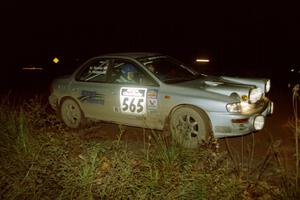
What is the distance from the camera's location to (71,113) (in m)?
7.39

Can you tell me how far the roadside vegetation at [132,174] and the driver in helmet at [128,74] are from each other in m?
1.68

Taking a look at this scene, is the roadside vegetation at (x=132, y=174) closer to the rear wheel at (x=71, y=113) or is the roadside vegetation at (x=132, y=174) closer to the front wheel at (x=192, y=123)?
the front wheel at (x=192, y=123)

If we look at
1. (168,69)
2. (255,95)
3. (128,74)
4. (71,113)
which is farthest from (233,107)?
(71,113)

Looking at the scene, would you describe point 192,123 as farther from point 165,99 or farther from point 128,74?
point 128,74

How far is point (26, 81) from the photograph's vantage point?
15.8 meters

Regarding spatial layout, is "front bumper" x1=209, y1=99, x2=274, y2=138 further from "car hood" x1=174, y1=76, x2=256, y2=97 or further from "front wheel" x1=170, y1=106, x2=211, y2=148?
"car hood" x1=174, y1=76, x2=256, y2=97

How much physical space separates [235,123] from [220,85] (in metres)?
0.83

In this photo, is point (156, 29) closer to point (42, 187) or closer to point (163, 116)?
point (163, 116)

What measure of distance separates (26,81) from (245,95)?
1205 cm

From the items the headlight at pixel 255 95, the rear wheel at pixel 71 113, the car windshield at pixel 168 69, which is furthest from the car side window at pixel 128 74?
the headlight at pixel 255 95

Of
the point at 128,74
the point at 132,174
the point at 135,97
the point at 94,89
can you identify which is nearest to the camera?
the point at 132,174

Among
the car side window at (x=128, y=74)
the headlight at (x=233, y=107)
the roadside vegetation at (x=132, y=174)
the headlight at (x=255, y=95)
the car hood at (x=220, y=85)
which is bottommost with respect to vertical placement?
the roadside vegetation at (x=132, y=174)

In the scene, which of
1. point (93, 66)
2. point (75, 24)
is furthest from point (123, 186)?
point (75, 24)

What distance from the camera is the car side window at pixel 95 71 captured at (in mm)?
6757
